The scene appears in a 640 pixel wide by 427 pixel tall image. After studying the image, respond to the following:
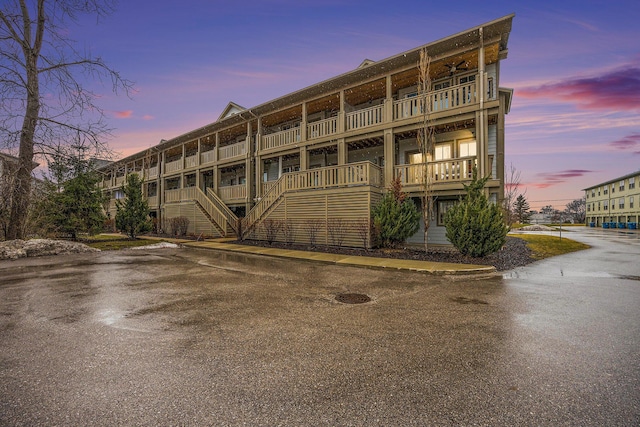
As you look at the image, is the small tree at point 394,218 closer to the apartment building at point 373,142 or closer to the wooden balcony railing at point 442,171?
the apartment building at point 373,142

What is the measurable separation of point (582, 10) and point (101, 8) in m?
23.4

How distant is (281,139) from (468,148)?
11607mm

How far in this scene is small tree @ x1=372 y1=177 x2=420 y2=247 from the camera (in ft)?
39.1

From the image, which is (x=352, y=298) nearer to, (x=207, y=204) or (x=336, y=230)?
(x=336, y=230)

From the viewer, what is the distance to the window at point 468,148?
14.1 m

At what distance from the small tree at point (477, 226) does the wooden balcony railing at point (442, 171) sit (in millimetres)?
1804

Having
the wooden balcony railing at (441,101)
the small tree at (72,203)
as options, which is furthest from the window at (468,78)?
the small tree at (72,203)

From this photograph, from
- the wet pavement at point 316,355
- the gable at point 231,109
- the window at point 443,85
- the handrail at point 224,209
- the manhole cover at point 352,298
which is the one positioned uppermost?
the gable at point 231,109

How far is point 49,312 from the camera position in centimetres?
471

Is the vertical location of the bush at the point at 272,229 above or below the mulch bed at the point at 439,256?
above

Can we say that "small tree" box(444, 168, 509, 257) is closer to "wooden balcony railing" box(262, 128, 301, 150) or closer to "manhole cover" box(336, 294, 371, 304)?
"manhole cover" box(336, 294, 371, 304)

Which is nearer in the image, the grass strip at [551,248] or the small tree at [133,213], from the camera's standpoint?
the grass strip at [551,248]

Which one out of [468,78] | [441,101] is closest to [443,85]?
[468,78]

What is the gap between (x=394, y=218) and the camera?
1196 cm
